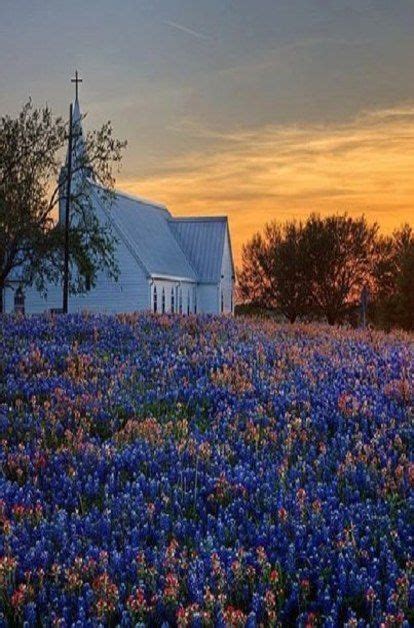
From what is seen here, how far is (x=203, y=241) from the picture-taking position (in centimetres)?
7312

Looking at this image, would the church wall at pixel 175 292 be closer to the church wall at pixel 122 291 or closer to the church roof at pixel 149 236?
the church roof at pixel 149 236

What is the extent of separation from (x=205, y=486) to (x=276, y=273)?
228 ft

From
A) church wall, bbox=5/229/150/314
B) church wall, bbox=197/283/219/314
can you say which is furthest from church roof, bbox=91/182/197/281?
church wall, bbox=197/283/219/314

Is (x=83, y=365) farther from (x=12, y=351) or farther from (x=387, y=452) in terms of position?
(x=387, y=452)

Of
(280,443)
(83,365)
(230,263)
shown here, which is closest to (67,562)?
(280,443)

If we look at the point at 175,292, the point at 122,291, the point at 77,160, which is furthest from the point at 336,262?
the point at 77,160

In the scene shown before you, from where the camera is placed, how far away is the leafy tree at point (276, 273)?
249ft

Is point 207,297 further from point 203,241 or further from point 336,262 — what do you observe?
point 336,262

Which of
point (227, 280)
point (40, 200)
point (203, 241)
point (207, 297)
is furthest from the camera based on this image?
A: point (227, 280)

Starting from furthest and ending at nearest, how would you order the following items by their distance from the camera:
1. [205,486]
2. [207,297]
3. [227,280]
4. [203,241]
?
[227,280] < [203,241] < [207,297] < [205,486]

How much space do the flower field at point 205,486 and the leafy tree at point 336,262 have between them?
63.1 m

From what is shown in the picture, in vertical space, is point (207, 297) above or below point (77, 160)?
below

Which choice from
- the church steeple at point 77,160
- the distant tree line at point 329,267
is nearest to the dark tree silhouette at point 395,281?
the distant tree line at point 329,267

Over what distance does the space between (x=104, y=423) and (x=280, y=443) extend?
196cm
